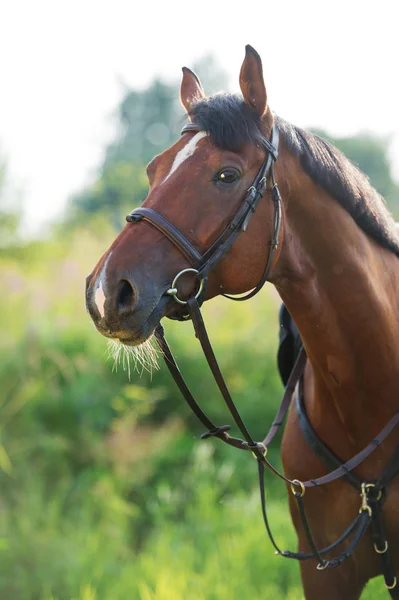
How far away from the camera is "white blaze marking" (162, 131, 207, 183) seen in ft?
6.73

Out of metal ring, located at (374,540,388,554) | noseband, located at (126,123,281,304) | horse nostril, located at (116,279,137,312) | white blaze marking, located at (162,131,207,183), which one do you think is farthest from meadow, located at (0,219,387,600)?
white blaze marking, located at (162,131,207,183)

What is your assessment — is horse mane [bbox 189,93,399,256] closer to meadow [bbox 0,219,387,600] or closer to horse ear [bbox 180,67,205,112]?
horse ear [bbox 180,67,205,112]

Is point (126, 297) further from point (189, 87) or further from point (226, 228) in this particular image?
point (189, 87)

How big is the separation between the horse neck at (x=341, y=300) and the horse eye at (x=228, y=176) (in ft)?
0.68

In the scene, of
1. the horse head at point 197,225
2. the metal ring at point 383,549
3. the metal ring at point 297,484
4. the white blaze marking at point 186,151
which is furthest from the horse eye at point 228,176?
the metal ring at point 383,549

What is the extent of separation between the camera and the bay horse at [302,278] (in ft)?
6.47

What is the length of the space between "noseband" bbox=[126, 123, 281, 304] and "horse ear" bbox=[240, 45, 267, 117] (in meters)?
0.10

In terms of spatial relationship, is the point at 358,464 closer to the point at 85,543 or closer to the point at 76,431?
the point at 85,543

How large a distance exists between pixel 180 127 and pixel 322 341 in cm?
A: 92

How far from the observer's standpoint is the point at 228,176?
2057 millimetres

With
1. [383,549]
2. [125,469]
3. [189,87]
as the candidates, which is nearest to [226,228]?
[189,87]

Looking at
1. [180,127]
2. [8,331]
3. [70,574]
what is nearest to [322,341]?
[180,127]

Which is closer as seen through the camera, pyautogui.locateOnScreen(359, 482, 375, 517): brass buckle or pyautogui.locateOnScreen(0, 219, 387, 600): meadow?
pyautogui.locateOnScreen(359, 482, 375, 517): brass buckle

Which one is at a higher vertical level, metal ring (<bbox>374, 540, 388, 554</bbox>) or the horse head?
the horse head
